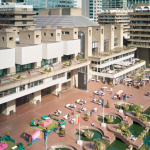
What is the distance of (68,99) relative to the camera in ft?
168

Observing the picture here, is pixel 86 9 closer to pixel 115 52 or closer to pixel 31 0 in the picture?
pixel 31 0

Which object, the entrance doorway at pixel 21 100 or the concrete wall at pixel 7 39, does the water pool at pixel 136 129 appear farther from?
the concrete wall at pixel 7 39

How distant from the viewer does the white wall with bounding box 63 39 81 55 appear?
2158 inches

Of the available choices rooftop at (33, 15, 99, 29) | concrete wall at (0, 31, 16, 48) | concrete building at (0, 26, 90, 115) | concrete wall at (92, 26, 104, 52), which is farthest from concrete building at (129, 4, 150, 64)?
concrete wall at (0, 31, 16, 48)

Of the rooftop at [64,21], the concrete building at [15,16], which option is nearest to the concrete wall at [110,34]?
the rooftop at [64,21]

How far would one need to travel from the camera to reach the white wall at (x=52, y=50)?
49125mm

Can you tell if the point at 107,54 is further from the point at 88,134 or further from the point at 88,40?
the point at 88,134

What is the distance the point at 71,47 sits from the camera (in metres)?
55.8

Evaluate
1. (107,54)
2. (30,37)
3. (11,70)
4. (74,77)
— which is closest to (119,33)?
(107,54)

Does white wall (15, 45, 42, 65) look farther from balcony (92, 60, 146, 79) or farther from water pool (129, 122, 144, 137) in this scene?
water pool (129, 122, 144, 137)

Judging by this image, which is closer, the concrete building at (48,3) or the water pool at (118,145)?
the water pool at (118,145)

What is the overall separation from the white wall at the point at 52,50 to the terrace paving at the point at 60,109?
9476 millimetres

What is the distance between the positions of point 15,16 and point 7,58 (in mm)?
37667

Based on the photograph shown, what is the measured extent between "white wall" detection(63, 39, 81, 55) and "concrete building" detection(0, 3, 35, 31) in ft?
83.9
